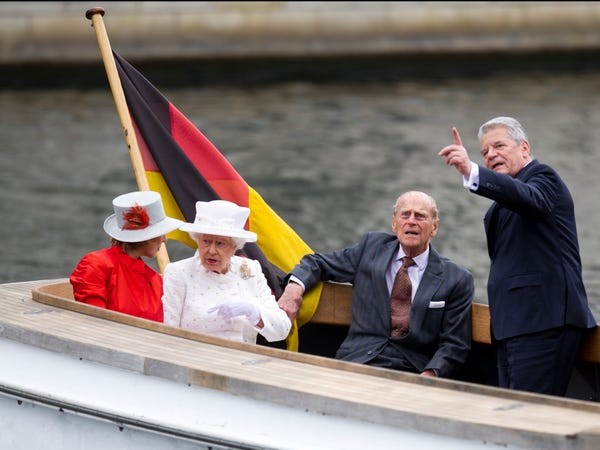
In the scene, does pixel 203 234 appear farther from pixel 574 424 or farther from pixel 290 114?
pixel 290 114

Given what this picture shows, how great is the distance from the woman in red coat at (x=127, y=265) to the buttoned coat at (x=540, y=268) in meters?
1.47

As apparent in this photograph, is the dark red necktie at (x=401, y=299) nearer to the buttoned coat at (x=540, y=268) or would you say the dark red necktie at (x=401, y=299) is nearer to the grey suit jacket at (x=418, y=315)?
the grey suit jacket at (x=418, y=315)

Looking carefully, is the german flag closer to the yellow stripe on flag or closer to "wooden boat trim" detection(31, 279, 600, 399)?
the yellow stripe on flag

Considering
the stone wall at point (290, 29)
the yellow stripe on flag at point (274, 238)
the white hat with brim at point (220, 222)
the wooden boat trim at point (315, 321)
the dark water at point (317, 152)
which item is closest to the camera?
the wooden boat trim at point (315, 321)

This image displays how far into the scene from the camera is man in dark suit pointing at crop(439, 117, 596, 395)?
18.4 feet

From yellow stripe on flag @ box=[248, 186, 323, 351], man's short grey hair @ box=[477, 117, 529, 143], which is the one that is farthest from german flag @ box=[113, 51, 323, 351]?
man's short grey hair @ box=[477, 117, 529, 143]

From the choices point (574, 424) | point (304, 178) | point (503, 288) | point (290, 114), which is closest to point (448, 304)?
point (503, 288)

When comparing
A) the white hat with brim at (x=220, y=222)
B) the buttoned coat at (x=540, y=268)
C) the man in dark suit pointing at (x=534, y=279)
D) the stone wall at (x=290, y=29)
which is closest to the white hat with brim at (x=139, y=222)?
the white hat with brim at (x=220, y=222)

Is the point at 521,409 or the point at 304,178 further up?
the point at 304,178

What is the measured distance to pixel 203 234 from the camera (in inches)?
231

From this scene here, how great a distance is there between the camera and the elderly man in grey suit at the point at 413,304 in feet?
19.6

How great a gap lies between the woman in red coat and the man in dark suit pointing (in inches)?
55.0

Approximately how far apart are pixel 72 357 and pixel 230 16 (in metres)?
A: 19.4

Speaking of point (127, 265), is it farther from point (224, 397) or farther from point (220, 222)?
point (224, 397)
